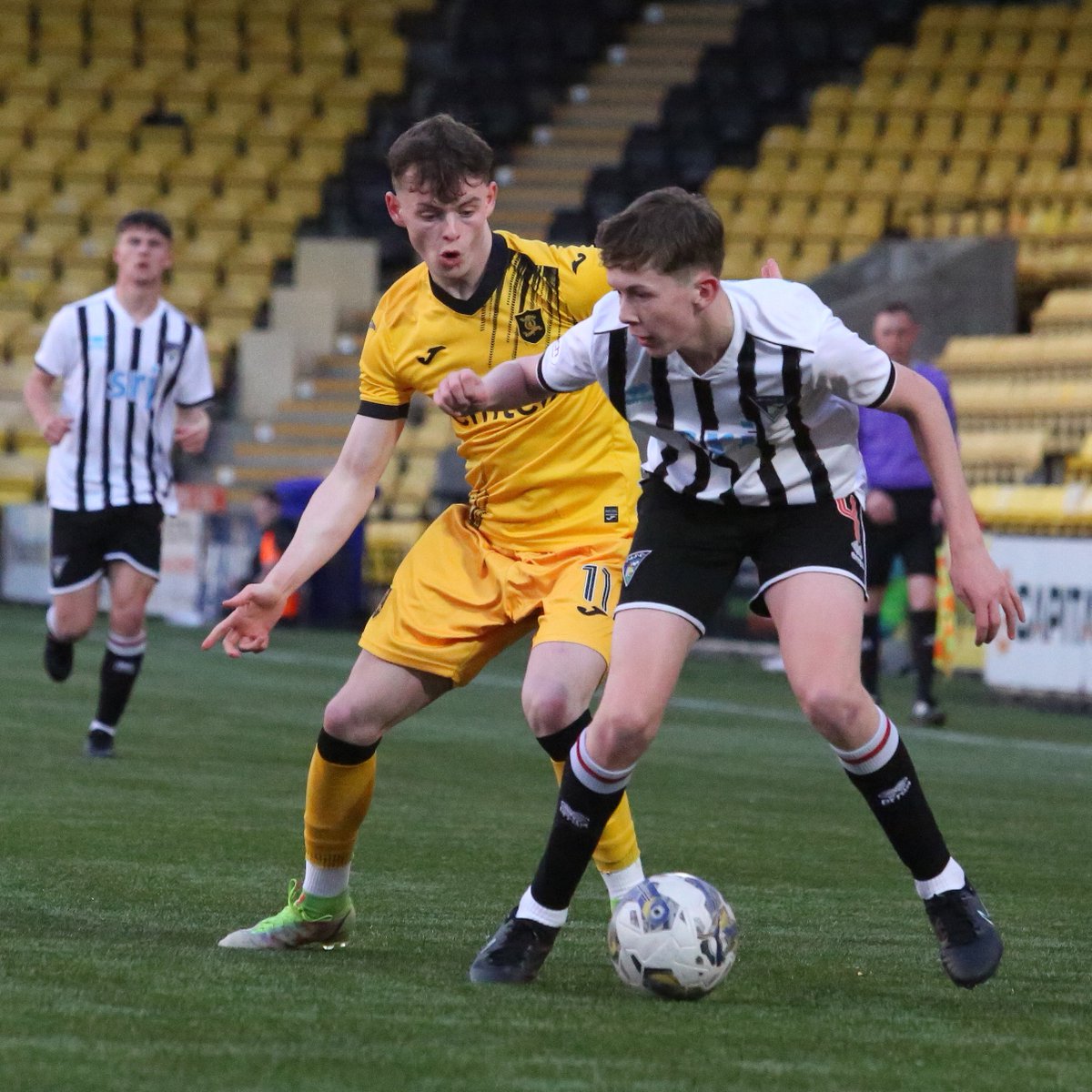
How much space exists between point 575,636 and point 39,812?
263 cm

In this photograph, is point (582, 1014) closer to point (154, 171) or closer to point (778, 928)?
point (778, 928)

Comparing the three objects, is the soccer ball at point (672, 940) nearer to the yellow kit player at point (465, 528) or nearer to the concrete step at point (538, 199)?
the yellow kit player at point (465, 528)

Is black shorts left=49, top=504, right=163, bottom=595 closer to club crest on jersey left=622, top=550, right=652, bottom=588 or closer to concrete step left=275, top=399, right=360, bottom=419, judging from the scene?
club crest on jersey left=622, top=550, right=652, bottom=588

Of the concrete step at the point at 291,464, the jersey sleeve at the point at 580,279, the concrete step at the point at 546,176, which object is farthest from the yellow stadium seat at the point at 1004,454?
the jersey sleeve at the point at 580,279

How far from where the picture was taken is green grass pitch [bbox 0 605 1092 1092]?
336 centimetres

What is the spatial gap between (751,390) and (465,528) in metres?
0.94

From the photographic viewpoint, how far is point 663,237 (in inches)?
157

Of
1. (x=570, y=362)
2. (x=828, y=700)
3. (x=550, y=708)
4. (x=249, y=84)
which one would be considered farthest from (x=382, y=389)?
(x=249, y=84)

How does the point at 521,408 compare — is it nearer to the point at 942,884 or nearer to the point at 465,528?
the point at 465,528

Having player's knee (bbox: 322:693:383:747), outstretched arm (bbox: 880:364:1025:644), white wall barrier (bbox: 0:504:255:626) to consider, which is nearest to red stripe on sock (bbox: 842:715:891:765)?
outstretched arm (bbox: 880:364:1025:644)

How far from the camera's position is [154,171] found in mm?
22156

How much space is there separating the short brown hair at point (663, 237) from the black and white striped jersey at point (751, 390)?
0.18 metres

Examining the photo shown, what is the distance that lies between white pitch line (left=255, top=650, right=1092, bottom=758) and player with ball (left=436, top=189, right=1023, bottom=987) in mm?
5821

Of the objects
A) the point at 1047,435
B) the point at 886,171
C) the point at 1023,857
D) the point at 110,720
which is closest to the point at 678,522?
the point at 1023,857
